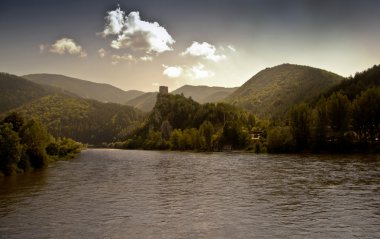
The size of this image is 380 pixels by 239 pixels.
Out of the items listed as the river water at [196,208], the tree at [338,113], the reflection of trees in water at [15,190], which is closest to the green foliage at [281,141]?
the tree at [338,113]

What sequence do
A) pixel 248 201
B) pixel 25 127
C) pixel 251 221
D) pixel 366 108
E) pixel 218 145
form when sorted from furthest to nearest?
1. pixel 218 145
2. pixel 366 108
3. pixel 25 127
4. pixel 248 201
5. pixel 251 221

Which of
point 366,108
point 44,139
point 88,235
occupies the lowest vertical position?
point 88,235

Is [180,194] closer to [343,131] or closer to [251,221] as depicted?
[251,221]

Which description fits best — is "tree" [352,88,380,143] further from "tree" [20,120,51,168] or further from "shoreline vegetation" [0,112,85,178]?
"tree" [20,120,51,168]

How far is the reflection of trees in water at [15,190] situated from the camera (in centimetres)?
4228

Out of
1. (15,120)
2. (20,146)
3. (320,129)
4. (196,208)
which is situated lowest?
(196,208)

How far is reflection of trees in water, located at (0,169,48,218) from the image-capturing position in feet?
139

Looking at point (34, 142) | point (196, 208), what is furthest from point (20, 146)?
point (196, 208)

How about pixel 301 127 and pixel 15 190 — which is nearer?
pixel 15 190

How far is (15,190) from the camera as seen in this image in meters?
53.8

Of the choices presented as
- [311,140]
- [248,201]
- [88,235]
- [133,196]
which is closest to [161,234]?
[88,235]

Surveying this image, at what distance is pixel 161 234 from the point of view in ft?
97.0

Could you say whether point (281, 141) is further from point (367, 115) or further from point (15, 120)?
point (15, 120)

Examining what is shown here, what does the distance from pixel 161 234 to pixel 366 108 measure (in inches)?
4753
